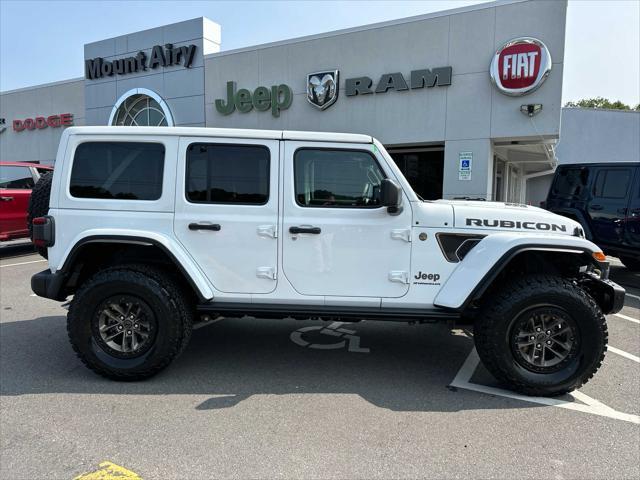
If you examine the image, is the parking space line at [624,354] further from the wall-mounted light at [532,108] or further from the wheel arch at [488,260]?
the wall-mounted light at [532,108]

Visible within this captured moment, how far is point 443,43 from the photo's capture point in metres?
11.9

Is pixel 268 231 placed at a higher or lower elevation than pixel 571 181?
lower

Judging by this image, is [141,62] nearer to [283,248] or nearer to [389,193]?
[283,248]

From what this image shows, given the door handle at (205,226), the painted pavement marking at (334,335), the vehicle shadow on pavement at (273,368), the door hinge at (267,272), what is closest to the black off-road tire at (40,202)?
the vehicle shadow on pavement at (273,368)

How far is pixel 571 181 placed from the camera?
8.52 m

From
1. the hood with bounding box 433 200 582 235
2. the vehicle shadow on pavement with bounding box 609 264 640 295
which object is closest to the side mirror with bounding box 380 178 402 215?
the hood with bounding box 433 200 582 235

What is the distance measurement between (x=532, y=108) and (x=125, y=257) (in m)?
10.4

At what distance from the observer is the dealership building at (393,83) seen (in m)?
11.1

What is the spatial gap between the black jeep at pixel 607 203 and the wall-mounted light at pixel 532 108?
3002mm

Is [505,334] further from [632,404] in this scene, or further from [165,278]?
[165,278]

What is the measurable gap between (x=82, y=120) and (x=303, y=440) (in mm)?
20558

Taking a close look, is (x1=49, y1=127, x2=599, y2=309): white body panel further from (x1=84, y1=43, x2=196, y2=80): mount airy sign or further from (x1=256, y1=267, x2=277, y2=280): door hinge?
(x1=84, y1=43, x2=196, y2=80): mount airy sign

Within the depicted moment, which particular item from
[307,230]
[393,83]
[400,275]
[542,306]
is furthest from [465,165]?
[307,230]

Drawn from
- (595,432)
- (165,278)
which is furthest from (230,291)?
(595,432)
